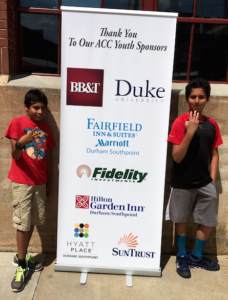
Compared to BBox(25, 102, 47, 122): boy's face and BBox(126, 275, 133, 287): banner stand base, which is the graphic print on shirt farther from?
BBox(126, 275, 133, 287): banner stand base

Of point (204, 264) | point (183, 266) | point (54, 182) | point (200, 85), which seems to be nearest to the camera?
point (200, 85)

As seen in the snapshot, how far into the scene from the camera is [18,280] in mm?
2766

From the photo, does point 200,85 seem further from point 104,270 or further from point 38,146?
point 104,270

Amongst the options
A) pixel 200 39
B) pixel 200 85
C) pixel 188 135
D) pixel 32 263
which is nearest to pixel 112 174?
pixel 188 135

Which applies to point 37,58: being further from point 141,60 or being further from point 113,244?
point 113,244

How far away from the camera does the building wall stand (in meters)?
3.14

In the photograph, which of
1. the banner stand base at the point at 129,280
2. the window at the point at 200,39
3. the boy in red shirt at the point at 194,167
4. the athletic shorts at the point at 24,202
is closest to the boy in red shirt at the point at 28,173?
the athletic shorts at the point at 24,202

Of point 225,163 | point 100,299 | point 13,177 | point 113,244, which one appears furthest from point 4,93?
point 225,163

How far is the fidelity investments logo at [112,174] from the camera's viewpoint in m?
2.84

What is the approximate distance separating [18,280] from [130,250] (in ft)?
3.92

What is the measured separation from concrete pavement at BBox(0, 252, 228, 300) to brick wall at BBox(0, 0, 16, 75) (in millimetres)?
2324

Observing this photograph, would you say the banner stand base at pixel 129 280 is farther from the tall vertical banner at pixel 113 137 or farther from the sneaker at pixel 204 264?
the sneaker at pixel 204 264

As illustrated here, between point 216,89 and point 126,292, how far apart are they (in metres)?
2.56

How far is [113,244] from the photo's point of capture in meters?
2.96
